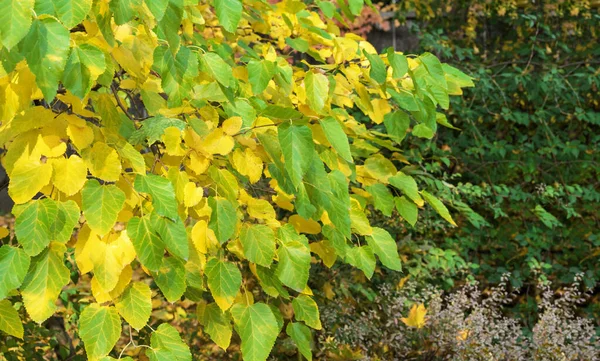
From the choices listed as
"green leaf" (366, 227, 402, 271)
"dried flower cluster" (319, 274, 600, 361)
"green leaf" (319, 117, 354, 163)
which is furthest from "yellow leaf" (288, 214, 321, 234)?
"dried flower cluster" (319, 274, 600, 361)

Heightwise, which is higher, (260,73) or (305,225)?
(260,73)

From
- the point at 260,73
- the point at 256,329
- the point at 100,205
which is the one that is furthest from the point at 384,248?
the point at 100,205

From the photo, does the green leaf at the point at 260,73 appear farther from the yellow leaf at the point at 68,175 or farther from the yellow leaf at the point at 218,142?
the yellow leaf at the point at 68,175

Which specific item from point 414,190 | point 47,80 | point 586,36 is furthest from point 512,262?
point 47,80

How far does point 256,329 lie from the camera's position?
1.49 m

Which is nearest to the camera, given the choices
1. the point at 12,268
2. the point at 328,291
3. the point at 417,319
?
the point at 12,268

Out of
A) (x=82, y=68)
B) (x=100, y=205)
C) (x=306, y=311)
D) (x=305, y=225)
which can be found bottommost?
(x=306, y=311)

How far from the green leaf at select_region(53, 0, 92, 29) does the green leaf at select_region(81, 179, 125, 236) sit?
1.06ft

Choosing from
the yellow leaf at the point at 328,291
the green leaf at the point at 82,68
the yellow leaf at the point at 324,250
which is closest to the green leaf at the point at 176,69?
the green leaf at the point at 82,68

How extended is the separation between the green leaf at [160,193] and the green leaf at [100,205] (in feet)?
0.14

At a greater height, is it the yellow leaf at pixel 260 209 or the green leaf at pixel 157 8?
the green leaf at pixel 157 8

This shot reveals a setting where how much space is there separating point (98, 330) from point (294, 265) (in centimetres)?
40

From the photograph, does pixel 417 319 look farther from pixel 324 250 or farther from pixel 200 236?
pixel 200 236

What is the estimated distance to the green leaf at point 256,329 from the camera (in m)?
1.45
